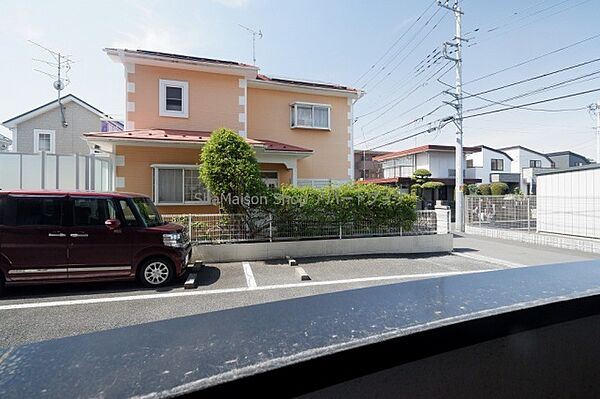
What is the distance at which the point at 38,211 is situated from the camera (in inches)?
218

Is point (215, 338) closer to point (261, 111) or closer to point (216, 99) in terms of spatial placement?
point (216, 99)

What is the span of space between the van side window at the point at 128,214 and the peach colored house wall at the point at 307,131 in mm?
7446

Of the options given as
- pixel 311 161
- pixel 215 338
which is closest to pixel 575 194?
pixel 311 161

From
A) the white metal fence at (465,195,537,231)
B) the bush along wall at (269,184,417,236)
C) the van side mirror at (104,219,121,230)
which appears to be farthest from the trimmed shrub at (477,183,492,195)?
the van side mirror at (104,219,121,230)

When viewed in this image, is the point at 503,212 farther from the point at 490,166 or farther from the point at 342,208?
the point at 490,166

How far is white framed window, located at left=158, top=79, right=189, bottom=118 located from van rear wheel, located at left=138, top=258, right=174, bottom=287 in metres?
6.64

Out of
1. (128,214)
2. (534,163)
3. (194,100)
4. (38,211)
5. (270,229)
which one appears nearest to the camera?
(38,211)

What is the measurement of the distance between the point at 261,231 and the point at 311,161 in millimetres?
5539

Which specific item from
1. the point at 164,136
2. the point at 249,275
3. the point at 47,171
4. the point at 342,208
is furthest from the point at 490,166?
the point at 47,171

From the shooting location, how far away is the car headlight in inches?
239

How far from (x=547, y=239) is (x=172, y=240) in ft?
41.2

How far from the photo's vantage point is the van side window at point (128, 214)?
596 centimetres

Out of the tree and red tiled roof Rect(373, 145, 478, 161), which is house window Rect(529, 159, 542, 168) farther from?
the tree

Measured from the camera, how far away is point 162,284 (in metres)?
6.07
